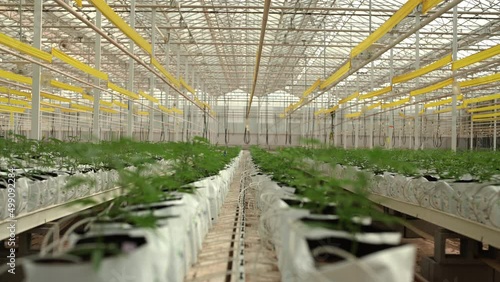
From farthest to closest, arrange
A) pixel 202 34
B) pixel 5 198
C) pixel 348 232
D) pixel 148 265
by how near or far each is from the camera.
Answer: pixel 202 34
pixel 5 198
pixel 348 232
pixel 148 265

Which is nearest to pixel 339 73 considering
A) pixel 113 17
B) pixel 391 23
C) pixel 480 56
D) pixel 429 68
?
pixel 429 68

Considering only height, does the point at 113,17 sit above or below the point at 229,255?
above

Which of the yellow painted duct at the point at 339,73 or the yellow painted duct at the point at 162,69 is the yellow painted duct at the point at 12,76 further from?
the yellow painted duct at the point at 339,73

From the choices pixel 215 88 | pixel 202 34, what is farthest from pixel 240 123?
pixel 202 34

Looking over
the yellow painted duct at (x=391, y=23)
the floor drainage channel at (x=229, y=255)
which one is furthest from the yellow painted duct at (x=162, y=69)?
the floor drainage channel at (x=229, y=255)

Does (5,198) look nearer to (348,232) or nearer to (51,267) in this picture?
(51,267)

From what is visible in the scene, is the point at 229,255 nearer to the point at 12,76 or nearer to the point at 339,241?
the point at 339,241

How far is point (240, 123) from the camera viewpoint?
136 ft

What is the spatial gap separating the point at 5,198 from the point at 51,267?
276cm

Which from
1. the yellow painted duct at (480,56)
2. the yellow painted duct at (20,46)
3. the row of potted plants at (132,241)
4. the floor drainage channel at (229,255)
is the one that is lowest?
the floor drainage channel at (229,255)

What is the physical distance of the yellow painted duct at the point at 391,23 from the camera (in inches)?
230

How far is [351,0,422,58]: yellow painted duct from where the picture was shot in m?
5.83

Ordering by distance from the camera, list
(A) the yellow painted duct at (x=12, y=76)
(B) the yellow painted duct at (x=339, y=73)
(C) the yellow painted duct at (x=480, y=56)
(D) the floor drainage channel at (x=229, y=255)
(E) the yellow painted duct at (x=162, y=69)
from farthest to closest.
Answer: (E) the yellow painted duct at (x=162, y=69) < (B) the yellow painted duct at (x=339, y=73) < (A) the yellow painted duct at (x=12, y=76) < (C) the yellow painted duct at (x=480, y=56) < (D) the floor drainage channel at (x=229, y=255)

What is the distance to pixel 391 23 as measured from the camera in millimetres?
6695
